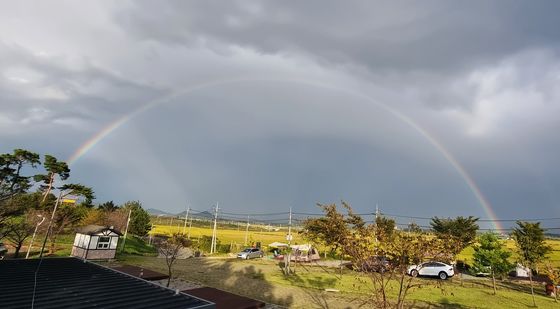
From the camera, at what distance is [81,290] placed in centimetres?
1158

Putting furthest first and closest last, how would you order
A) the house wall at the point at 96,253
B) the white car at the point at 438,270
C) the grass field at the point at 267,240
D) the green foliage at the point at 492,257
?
the grass field at the point at 267,240
the house wall at the point at 96,253
the white car at the point at 438,270
the green foliage at the point at 492,257

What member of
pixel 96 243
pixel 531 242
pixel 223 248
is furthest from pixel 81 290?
pixel 223 248

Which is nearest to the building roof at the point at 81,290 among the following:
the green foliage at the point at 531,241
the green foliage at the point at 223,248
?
the green foliage at the point at 531,241

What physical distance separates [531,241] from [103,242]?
151 ft

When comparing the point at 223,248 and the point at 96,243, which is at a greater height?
the point at 96,243

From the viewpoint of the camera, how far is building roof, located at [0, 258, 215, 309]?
390 inches

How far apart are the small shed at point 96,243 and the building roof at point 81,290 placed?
19.5 m

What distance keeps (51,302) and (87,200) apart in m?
51.8

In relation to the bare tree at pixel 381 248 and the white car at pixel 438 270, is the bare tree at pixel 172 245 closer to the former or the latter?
the bare tree at pixel 381 248

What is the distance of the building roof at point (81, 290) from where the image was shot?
9.90 m

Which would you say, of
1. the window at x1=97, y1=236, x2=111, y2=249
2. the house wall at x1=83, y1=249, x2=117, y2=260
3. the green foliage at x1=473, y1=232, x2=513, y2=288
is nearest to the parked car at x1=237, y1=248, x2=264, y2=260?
the house wall at x1=83, y1=249, x2=117, y2=260

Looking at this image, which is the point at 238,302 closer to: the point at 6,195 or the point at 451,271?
the point at 6,195

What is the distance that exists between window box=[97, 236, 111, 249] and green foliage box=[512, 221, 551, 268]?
40.4 m

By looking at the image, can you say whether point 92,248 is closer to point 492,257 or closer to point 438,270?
point 438,270
